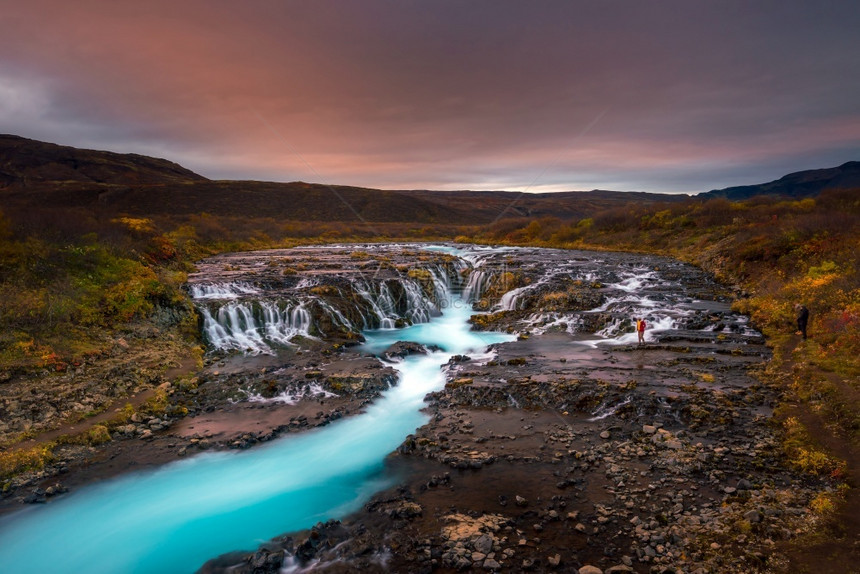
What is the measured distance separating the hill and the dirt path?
101297 mm

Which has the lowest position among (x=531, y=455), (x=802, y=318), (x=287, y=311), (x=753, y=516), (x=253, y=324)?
(x=531, y=455)

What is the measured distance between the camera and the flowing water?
7.79 metres

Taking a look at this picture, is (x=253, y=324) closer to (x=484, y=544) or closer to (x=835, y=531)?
(x=484, y=544)

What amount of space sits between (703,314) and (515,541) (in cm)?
1671

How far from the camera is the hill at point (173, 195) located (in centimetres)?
10088

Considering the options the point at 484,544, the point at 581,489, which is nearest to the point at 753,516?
the point at 581,489

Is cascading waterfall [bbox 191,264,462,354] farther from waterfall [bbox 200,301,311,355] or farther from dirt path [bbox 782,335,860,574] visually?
dirt path [bbox 782,335,860,574]

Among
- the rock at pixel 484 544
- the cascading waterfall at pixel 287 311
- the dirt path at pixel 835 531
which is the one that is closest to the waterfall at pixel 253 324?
the cascading waterfall at pixel 287 311

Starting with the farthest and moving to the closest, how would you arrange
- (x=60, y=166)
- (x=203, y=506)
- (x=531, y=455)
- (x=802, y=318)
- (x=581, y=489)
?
(x=60, y=166) < (x=802, y=318) < (x=531, y=455) < (x=203, y=506) < (x=581, y=489)

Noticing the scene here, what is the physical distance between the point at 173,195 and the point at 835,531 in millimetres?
122653

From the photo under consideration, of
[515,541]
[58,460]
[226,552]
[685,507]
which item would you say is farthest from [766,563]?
[58,460]

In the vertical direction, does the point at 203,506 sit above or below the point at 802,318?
below

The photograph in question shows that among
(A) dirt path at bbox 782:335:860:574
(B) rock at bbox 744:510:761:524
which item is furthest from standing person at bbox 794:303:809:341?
(B) rock at bbox 744:510:761:524

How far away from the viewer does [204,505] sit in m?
9.10
